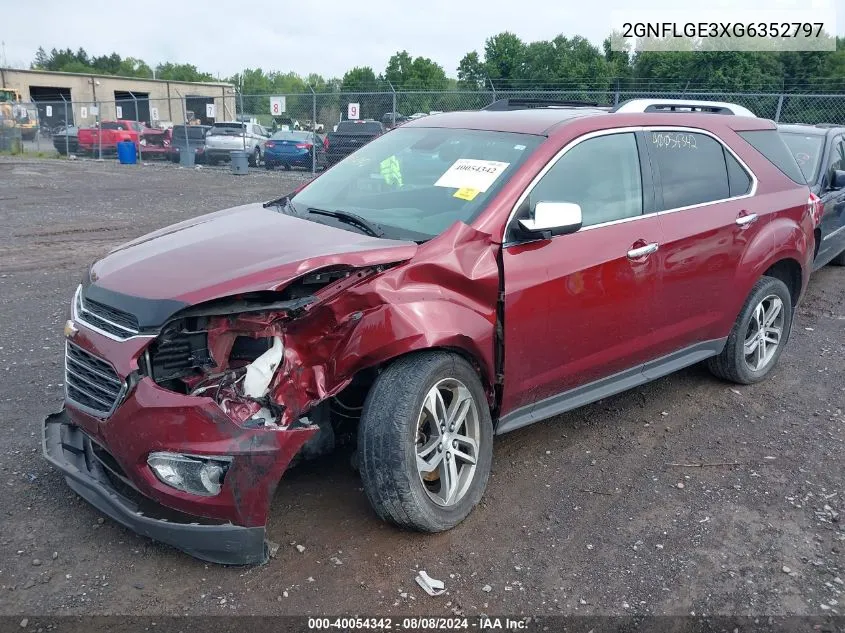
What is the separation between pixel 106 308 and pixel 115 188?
54.7 ft

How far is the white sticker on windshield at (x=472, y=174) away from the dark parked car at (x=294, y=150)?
61.6 ft

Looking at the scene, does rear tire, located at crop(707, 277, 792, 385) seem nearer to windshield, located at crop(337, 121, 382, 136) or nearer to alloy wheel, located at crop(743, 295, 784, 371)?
alloy wheel, located at crop(743, 295, 784, 371)

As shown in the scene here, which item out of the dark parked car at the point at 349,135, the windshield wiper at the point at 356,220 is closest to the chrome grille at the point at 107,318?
the windshield wiper at the point at 356,220

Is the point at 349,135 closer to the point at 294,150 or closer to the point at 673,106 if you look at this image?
the point at 294,150

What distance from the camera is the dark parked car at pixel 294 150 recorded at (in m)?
22.4

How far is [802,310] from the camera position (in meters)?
7.54

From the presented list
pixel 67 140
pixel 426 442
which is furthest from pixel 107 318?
pixel 67 140

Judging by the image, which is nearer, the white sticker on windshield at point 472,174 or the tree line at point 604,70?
the white sticker on windshield at point 472,174

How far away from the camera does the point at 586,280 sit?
3.88 meters

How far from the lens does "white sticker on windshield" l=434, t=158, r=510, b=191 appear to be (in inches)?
151

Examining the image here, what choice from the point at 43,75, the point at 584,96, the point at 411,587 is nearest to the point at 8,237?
the point at 411,587

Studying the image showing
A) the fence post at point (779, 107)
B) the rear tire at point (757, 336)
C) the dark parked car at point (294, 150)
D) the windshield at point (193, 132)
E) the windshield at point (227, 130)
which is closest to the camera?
the rear tire at point (757, 336)

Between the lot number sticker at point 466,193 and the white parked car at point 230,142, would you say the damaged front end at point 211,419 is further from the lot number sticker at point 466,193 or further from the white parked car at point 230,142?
the white parked car at point 230,142

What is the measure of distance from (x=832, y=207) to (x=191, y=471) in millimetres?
7407
